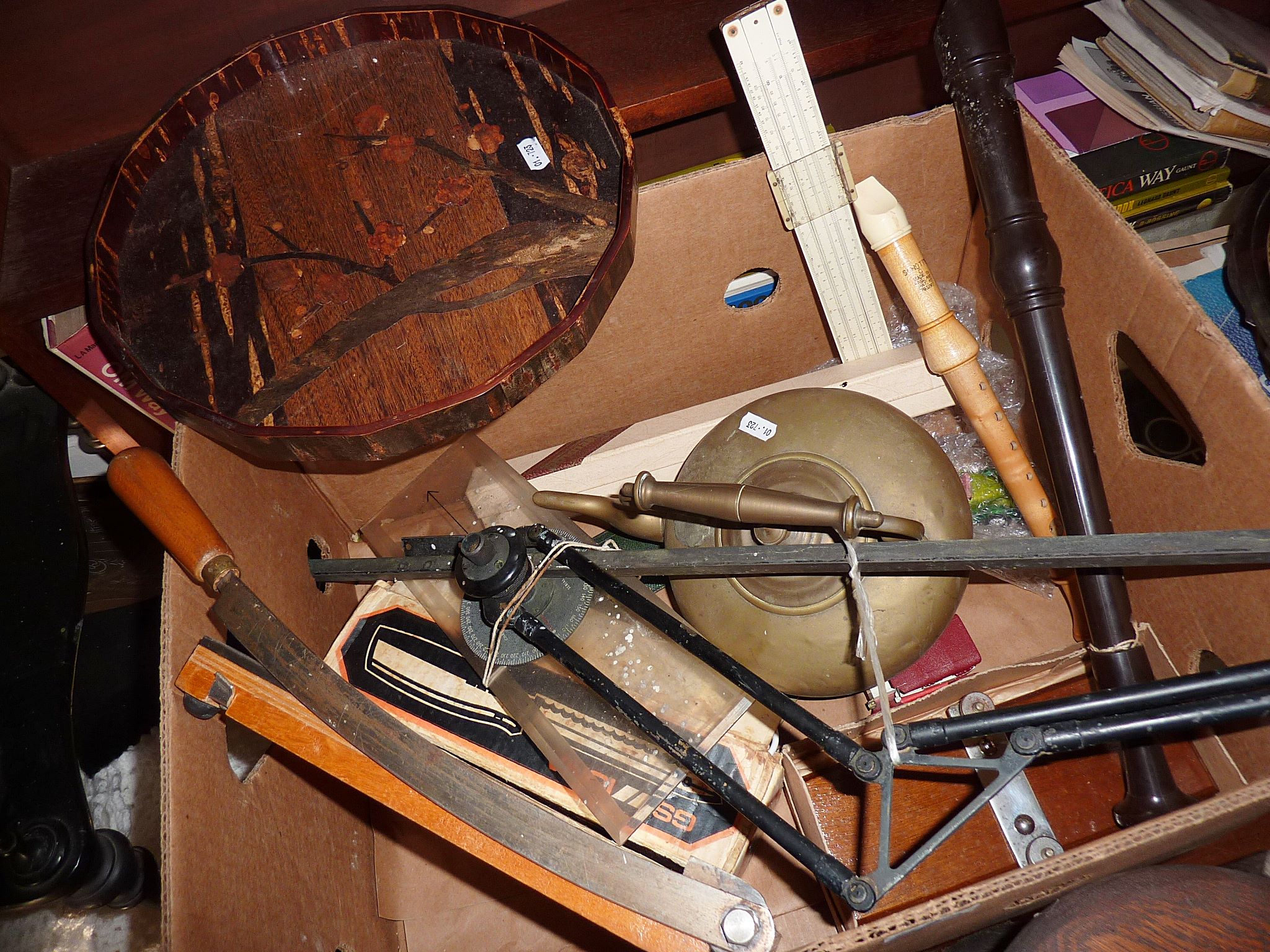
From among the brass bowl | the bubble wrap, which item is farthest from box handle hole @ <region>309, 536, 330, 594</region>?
the bubble wrap

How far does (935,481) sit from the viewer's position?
2.80 feet

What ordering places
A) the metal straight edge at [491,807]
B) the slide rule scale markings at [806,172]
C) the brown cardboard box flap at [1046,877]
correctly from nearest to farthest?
1. the brown cardboard box flap at [1046,877]
2. the metal straight edge at [491,807]
3. the slide rule scale markings at [806,172]

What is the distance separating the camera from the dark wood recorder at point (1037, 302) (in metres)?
0.89

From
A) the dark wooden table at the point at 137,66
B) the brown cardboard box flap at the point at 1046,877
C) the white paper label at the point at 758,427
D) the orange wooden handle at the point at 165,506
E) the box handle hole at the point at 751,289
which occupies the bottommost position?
the brown cardboard box flap at the point at 1046,877

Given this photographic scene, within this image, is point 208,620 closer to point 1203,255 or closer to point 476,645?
point 476,645

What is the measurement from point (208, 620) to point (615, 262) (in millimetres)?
644

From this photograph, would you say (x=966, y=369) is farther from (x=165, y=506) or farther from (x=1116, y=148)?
(x=165, y=506)

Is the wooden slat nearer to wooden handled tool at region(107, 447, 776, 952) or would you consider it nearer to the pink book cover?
wooden handled tool at region(107, 447, 776, 952)

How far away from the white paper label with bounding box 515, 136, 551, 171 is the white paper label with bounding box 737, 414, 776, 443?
14.1 inches

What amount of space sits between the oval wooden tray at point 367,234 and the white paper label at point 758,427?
0.24m

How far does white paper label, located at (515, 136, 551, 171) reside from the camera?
827mm

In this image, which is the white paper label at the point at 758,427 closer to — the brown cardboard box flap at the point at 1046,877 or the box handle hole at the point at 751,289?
the box handle hole at the point at 751,289

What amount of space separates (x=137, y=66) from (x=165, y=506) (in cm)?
78

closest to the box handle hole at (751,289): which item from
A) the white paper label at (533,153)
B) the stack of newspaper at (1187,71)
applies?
the white paper label at (533,153)
